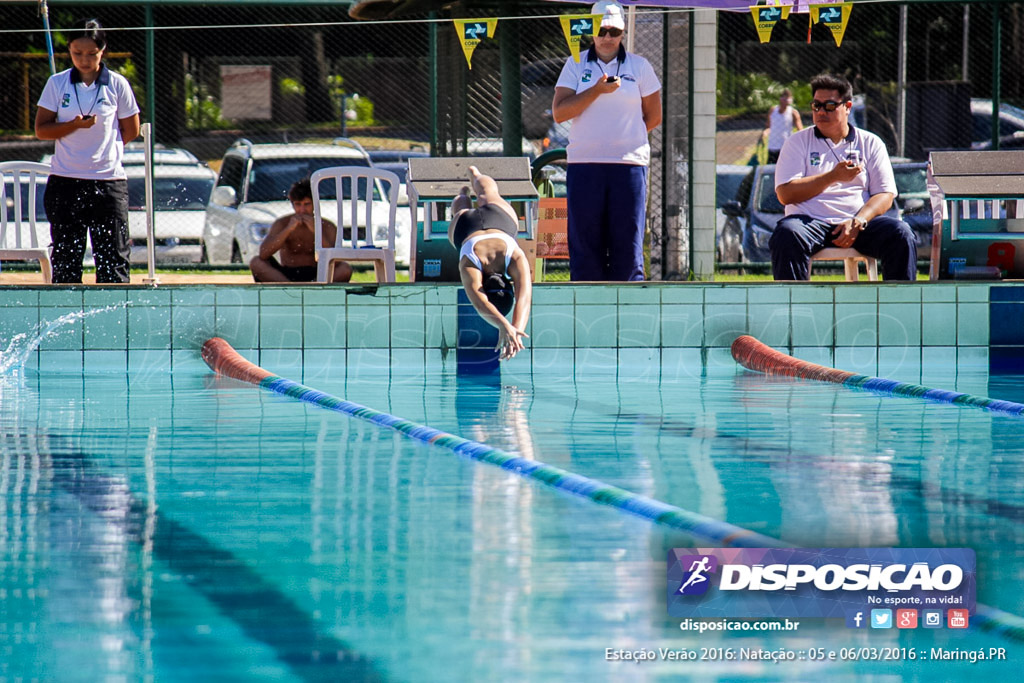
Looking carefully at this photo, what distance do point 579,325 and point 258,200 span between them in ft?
19.0

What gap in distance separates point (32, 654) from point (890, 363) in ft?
20.3

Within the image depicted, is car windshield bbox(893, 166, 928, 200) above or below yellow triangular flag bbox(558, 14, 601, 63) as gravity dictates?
below

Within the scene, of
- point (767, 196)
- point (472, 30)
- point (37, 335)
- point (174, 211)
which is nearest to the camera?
point (37, 335)

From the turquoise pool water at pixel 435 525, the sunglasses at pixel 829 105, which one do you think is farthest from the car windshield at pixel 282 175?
the turquoise pool water at pixel 435 525

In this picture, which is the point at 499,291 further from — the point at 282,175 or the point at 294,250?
the point at 282,175

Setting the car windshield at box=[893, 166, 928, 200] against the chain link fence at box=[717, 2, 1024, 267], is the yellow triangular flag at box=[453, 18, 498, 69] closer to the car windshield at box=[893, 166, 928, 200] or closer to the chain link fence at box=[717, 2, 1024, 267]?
the chain link fence at box=[717, 2, 1024, 267]

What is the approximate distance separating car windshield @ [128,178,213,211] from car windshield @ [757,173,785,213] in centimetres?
506

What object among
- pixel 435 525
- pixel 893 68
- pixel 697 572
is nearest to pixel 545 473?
pixel 435 525

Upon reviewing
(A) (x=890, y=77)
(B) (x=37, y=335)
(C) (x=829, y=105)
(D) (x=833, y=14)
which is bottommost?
(B) (x=37, y=335)

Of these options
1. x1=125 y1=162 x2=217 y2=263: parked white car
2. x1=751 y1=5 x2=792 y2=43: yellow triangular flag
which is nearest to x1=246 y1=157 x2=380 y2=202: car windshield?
x1=125 y1=162 x2=217 y2=263: parked white car

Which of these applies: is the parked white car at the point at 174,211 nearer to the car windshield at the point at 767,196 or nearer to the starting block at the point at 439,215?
the starting block at the point at 439,215

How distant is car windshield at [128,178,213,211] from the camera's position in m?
13.6

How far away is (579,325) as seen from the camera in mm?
8023

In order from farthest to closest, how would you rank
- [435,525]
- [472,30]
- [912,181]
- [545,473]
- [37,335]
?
[912,181] < [472,30] < [37,335] < [545,473] < [435,525]
